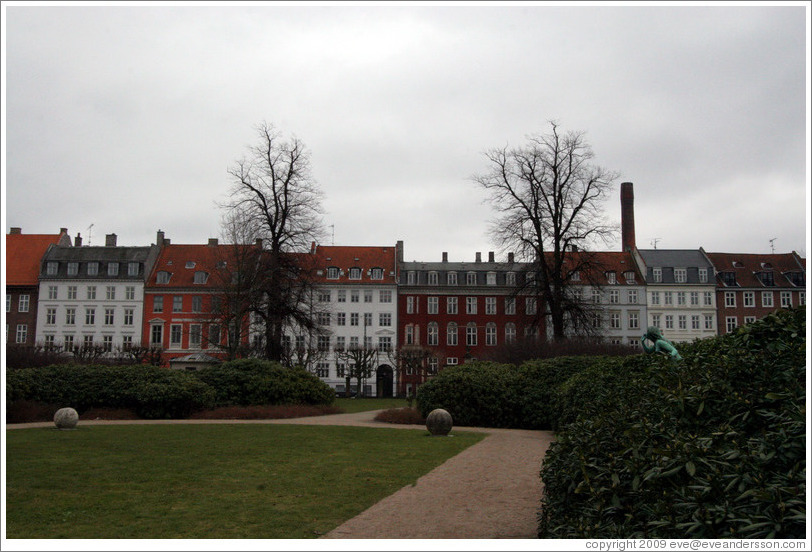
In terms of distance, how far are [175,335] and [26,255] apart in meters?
Answer: 17.8

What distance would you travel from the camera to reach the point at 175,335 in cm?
6819

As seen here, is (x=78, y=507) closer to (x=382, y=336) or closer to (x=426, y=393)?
(x=426, y=393)

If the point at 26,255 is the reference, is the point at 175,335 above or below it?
below

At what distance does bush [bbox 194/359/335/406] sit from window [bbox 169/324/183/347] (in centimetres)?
3915

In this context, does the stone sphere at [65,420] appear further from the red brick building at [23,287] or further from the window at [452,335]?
the red brick building at [23,287]

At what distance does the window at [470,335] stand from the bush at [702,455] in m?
62.9

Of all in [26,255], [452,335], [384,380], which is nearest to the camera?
[384,380]

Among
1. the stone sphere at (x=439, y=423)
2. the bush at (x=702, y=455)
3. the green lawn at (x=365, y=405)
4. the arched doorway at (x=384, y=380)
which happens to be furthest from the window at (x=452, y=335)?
the bush at (x=702, y=455)

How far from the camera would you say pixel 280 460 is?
556 inches

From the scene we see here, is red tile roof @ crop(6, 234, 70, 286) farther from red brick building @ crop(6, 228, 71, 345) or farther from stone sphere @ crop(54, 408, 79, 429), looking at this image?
stone sphere @ crop(54, 408, 79, 429)

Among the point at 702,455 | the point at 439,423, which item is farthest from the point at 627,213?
the point at 702,455

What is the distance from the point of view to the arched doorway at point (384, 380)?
67.2 metres

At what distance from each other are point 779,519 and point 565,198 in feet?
123

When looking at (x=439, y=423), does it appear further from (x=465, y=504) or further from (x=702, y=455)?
(x=702, y=455)
